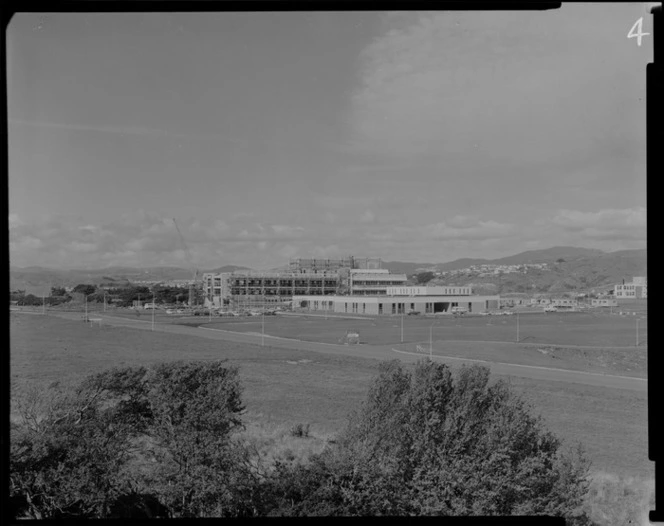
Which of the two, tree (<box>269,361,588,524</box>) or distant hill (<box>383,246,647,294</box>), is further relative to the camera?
distant hill (<box>383,246,647,294</box>)

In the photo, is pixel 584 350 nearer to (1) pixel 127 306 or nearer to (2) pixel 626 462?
(2) pixel 626 462

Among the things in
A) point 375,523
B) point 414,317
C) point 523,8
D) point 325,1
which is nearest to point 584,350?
point 414,317

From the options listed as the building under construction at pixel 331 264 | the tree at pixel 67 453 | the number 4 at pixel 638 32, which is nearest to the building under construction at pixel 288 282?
the building under construction at pixel 331 264

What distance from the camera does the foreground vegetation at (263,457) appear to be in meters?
2.36

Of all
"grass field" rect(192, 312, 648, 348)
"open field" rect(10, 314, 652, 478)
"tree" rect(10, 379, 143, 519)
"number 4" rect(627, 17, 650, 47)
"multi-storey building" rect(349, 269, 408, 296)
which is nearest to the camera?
"number 4" rect(627, 17, 650, 47)

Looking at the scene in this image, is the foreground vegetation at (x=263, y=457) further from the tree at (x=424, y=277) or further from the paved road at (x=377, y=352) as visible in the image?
the tree at (x=424, y=277)

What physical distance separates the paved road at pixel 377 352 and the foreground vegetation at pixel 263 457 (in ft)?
0.55

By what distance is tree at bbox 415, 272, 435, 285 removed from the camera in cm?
272

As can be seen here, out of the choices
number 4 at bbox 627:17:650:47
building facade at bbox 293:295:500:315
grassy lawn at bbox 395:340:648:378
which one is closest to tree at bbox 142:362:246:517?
building facade at bbox 293:295:500:315

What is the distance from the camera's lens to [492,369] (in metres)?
2.69

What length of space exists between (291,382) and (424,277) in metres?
1.00

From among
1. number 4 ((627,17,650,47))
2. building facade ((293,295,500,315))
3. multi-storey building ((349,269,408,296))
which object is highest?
number 4 ((627,17,650,47))

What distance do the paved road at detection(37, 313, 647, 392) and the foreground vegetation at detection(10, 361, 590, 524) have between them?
17 cm

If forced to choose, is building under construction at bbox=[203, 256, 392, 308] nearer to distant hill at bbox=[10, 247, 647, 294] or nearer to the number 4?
distant hill at bbox=[10, 247, 647, 294]
